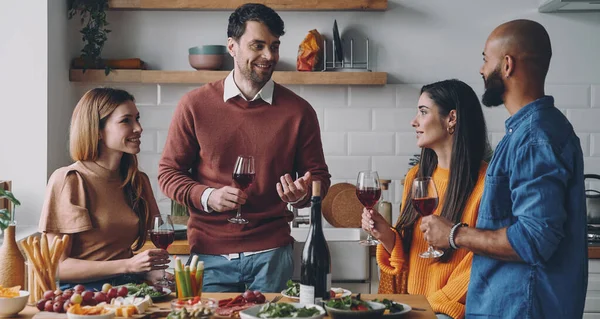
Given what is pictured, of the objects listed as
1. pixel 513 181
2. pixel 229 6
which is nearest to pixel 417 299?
pixel 513 181

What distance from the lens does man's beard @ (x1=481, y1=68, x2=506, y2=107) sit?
2.08 metres

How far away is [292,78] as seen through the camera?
4.09 metres

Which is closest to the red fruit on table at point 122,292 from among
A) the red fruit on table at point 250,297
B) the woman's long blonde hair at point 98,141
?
the red fruit on table at point 250,297

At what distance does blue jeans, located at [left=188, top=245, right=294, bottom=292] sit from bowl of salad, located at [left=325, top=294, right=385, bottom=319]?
2.80 ft

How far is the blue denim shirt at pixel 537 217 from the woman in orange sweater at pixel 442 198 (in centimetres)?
50

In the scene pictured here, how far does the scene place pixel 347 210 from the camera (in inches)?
157

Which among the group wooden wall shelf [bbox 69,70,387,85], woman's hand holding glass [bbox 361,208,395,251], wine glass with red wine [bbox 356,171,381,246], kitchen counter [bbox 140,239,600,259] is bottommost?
kitchen counter [bbox 140,239,600,259]

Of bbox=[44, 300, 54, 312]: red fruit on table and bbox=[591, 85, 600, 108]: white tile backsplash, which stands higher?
bbox=[591, 85, 600, 108]: white tile backsplash

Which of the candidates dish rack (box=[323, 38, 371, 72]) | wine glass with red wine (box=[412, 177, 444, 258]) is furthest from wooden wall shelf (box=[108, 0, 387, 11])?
wine glass with red wine (box=[412, 177, 444, 258])

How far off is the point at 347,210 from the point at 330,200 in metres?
0.11

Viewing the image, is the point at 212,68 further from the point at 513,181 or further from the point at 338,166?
the point at 513,181

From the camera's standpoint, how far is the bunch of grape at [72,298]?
202cm

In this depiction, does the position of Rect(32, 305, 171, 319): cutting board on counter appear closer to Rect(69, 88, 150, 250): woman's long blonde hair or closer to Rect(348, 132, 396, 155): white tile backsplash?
Rect(69, 88, 150, 250): woman's long blonde hair

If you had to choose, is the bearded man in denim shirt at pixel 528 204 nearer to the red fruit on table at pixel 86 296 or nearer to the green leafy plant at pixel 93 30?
the red fruit on table at pixel 86 296
